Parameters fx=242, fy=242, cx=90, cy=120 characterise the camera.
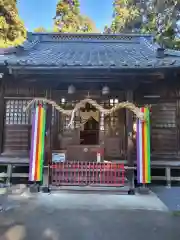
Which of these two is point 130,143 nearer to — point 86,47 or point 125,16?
point 86,47

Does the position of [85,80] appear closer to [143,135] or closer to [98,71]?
[98,71]

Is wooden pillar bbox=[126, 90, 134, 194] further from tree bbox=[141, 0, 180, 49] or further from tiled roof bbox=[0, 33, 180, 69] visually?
tree bbox=[141, 0, 180, 49]

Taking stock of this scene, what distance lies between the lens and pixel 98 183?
6383mm

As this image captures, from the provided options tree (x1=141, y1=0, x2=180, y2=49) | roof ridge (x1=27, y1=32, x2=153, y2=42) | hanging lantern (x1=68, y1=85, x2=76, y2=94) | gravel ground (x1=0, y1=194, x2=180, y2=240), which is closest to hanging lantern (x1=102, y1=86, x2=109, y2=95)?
hanging lantern (x1=68, y1=85, x2=76, y2=94)

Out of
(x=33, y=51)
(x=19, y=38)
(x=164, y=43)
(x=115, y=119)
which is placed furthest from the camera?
(x=19, y=38)

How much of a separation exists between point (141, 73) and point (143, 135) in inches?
62.6

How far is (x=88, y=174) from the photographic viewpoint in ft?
21.0

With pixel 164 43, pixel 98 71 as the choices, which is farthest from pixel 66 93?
pixel 164 43

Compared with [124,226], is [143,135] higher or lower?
higher

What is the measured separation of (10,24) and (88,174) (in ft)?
50.4

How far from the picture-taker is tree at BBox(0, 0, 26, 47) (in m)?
17.0

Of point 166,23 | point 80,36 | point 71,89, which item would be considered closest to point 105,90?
point 71,89

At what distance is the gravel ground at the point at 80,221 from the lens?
12.2 feet

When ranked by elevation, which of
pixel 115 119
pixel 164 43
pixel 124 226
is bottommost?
pixel 124 226
